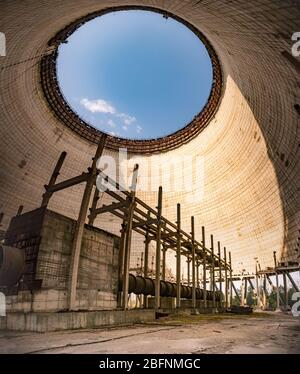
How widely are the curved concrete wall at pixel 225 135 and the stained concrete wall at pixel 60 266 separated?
679cm

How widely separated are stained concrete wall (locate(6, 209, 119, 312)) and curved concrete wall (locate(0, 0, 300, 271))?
6788mm

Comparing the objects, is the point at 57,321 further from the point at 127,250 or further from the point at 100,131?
Result: the point at 100,131

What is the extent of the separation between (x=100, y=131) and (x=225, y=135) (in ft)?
32.9

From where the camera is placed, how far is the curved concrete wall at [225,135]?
1015 cm

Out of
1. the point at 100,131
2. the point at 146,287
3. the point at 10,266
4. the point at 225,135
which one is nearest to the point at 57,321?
the point at 10,266

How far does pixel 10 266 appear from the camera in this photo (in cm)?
796

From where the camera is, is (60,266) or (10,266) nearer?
(10,266)

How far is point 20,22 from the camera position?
10.5 m

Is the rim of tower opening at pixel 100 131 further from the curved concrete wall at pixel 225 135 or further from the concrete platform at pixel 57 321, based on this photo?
the concrete platform at pixel 57 321

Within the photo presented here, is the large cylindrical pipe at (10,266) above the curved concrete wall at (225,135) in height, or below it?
below

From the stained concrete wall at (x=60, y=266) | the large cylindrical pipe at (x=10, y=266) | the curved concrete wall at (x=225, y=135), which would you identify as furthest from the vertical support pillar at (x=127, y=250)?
the curved concrete wall at (x=225, y=135)

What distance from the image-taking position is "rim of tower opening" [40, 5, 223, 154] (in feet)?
51.3
